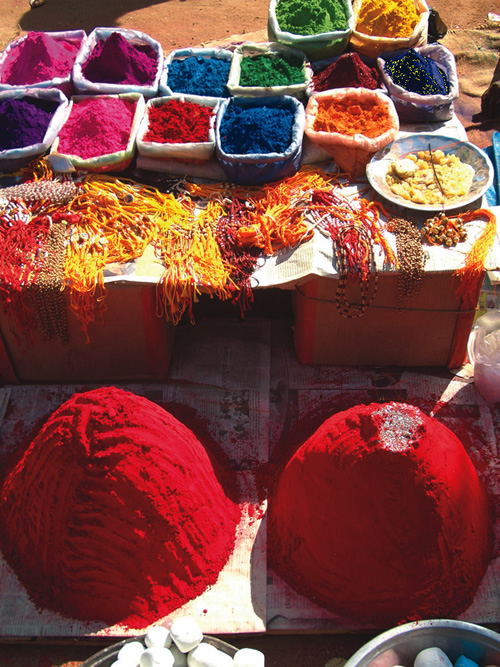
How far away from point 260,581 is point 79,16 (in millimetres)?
4724

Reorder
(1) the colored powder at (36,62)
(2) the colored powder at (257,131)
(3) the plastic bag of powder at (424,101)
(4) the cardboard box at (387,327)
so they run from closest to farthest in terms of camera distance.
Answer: (4) the cardboard box at (387,327) → (2) the colored powder at (257,131) → (3) the plastic bag of powder at (424,101) → (1) the colored powder at (36,62)

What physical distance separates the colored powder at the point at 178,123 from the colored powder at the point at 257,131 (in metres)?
0.09

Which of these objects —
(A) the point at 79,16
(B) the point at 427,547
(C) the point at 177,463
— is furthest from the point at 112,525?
(A) the point at 79,16

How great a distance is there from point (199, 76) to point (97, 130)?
2.12 ft

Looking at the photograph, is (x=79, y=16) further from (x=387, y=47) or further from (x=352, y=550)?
(x=352, y=550)

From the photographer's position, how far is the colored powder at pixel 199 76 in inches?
128

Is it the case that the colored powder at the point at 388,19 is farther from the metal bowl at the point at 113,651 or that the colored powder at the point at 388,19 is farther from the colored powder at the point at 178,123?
the metal bowl at the point at 113,651

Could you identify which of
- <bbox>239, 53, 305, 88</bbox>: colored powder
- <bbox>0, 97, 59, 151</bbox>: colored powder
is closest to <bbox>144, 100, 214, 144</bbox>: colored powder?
<bbox>239, 53, 305, 88</bbox>: colored powder

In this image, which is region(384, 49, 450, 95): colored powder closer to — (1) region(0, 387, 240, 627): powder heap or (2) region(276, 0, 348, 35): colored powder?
(2) region(276, 0, 348, 35): colored powder

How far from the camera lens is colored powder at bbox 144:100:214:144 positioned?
9.68 feet

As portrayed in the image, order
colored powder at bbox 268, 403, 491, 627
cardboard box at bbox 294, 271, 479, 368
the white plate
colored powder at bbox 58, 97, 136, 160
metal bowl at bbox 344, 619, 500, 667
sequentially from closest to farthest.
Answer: metal bowl at bbox 344, 619, 500, 667 → colored powder at bbox 268, 403, 491, 627 → cardboard box at bbox 294, 271, 479, 368 → the white plate → colored powder at bbox 58, 97, 136, 160

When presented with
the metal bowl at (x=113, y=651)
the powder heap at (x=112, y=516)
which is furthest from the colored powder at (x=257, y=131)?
the metal bowl at (x=113, y=651)

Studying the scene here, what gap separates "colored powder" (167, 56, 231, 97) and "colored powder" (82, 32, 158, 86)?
0.11 meters

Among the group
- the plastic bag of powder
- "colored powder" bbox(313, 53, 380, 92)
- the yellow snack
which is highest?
"colored powder" bbox(313, 53, 380, 92)
